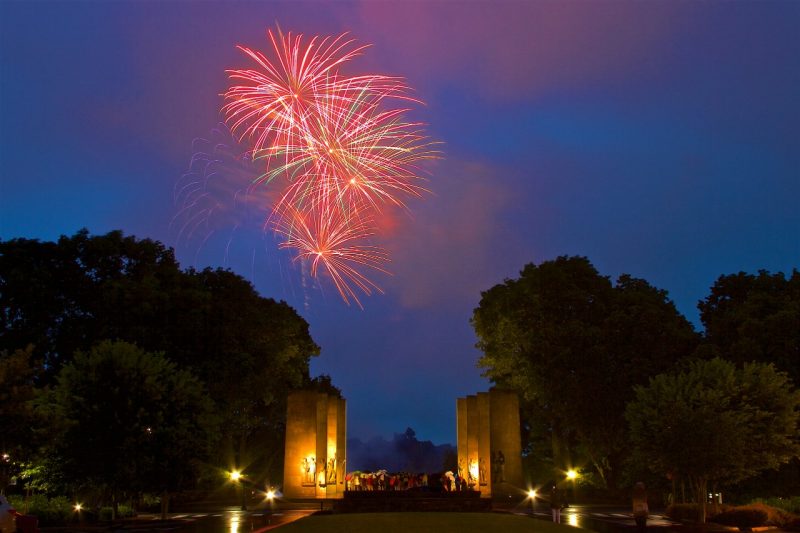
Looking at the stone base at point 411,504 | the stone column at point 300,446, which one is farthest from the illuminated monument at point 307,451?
the stone base at point 411,504

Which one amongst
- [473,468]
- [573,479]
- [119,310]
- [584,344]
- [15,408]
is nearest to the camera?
[15,408]

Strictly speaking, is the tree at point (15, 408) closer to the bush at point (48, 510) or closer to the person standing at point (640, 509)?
the bush at point (48, 510)

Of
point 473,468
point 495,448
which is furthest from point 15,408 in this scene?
point 473,468

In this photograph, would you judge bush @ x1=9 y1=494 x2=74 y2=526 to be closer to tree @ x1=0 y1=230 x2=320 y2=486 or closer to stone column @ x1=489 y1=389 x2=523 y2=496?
tree @ x1=0 y1=230 x2=320 y2=486

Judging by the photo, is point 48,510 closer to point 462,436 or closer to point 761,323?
point 462,436

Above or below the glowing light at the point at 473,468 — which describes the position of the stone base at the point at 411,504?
below

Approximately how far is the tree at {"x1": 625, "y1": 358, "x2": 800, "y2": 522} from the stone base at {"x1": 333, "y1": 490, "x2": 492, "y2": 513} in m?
9.67

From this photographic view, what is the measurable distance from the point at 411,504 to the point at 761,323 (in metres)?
19.2

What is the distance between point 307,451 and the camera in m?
46.4

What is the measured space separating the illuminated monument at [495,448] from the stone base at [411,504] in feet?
22.4

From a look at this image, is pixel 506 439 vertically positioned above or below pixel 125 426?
below

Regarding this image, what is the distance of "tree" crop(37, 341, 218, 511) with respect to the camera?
26938 mm

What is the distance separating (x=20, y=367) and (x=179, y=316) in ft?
54.8

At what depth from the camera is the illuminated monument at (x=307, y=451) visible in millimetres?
45938
